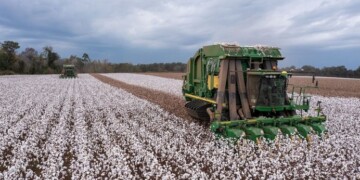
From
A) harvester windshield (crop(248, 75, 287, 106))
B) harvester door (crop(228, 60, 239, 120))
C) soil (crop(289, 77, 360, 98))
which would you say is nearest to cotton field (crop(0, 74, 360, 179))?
harvester door (crop(228, 60, 239, 120))

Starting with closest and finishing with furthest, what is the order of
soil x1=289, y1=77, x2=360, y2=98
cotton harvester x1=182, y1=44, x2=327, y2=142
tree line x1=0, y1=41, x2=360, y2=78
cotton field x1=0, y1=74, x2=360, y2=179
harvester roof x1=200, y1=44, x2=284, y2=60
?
cotton field x1=0, y1=74, x2=360, y2=179
cotton harvester x1=182, y1=44, x2=327, y2=142
harvester roof x1=200, y1=44, x2=284, y2=60
soil x1=289, y1=77, x2=360, y2=98
tree line x1=0, y1=41, x2=360, y2=78

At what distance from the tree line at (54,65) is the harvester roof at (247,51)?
5678 centimetres

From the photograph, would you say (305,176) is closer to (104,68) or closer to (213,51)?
(213,51)

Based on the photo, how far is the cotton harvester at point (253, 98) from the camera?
33.7 feet

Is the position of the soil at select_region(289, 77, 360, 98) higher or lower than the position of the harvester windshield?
lower

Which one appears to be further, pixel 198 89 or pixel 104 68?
pixel 104 68

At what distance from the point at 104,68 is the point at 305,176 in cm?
11610

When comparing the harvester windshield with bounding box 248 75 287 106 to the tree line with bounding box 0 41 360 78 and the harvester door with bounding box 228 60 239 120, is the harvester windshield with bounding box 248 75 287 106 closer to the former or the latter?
the harvester door with bounding box 228 60 239 120

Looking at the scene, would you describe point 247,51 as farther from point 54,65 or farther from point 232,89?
point 54,65

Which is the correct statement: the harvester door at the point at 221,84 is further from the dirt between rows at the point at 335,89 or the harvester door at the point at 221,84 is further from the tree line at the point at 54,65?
the tree line at the point at 54,65

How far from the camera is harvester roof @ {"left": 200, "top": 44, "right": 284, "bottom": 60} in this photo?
11492 millimetres

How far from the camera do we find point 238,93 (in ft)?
38.0

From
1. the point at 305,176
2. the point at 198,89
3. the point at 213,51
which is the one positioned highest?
the point at 213,51

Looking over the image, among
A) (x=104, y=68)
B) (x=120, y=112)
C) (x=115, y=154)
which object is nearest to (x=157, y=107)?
(x=120, y=112)
